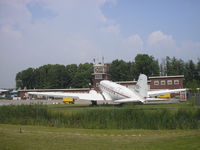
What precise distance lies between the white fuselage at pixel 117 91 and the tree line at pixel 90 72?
Result: 6199 cm

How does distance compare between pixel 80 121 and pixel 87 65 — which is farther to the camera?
pixel 87 65

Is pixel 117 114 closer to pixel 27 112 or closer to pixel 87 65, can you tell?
pixel 27 112

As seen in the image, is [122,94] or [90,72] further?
[90,72]

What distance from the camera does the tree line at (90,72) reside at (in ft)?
325

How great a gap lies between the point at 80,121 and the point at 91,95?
18301mm

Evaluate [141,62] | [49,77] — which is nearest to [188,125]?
[141,62]

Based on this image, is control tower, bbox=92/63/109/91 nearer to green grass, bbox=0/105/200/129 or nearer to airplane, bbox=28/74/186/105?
airplane, bbox=28/74/186/105

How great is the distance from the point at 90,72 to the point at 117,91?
86.6 metres

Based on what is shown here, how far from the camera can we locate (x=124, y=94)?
3045 cm

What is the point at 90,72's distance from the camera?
388 feet

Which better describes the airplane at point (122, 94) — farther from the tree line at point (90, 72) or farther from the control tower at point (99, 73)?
the tree line at point (90, 72)

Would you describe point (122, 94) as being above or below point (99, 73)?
below

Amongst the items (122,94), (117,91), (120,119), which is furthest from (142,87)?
(120,119)

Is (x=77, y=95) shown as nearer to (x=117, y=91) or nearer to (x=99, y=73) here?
(x=117, y=91)
